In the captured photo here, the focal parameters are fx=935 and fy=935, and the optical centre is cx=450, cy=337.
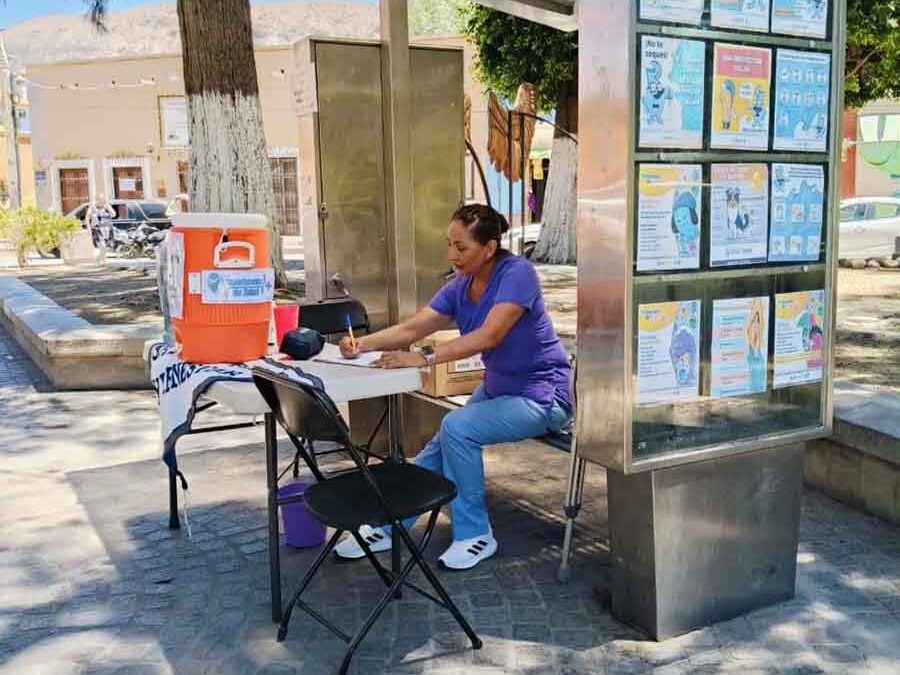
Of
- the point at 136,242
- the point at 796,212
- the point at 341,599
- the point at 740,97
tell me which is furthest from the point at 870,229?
the point at 136,242

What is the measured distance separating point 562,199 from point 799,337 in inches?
452

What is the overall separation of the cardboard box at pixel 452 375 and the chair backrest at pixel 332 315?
16.0 inches

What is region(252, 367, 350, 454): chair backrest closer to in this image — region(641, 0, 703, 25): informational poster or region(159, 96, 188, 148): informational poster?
region(641, 0, 703, 25): informational poster

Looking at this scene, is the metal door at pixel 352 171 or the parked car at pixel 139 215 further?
the parked car at pixel 139 215

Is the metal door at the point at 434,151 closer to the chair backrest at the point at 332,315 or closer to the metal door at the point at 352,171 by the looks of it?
the metal door at the point at 352,171

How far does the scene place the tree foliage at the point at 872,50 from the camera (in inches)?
487

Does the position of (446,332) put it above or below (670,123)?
below

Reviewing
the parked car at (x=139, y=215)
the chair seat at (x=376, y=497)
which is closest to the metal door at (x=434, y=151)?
the chair seat at (x=376, y=497)

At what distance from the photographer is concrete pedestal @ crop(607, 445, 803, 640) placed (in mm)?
2957

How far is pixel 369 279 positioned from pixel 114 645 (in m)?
2.47

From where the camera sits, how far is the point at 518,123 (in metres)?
6.41

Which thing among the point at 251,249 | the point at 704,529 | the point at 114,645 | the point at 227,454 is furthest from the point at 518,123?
the point at 114,645

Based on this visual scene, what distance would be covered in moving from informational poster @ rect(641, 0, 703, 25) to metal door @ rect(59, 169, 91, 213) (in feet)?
111

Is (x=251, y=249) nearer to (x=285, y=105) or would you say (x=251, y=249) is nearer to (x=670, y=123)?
(x=670, y=123)
